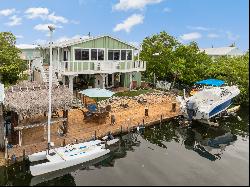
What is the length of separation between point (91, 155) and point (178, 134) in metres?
9.80

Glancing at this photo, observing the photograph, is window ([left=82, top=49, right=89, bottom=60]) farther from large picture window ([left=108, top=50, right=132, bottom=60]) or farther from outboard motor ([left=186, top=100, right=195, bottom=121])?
outboard motor ([left=186, top=100, right=195, bottom=121])

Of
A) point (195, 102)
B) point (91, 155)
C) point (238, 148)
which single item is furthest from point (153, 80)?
point (91, 155)

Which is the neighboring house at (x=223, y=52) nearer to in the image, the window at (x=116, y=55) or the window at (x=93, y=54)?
the window at (x=116, y=55)

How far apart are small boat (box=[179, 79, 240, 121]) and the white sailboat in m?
11.0

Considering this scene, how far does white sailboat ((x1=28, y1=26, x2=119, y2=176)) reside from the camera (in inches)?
752

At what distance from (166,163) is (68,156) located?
22.5ft

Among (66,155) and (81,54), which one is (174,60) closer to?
(81,54)

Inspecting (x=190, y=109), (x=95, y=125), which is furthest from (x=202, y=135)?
(x=95, y=125)

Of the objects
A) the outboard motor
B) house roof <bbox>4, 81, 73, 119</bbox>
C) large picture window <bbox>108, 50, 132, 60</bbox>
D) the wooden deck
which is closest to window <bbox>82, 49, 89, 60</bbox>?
large picture window <bbox>108, 50, 132, 60</bbox>

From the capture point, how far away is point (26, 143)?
73.4 feet

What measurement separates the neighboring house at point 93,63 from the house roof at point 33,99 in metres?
10.4

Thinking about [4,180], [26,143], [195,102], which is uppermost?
[195,102]

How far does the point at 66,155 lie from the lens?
20375 mm

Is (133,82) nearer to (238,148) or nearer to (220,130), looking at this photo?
(220,130)
